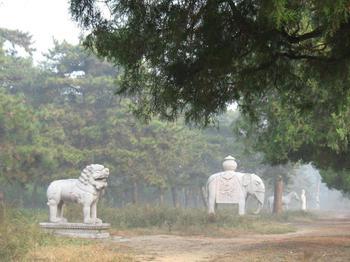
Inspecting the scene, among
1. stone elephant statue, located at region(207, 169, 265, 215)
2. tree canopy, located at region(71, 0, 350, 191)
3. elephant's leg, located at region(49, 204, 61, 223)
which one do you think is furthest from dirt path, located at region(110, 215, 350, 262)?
stone elephant statue, located at region(207, 169, 265, 215)

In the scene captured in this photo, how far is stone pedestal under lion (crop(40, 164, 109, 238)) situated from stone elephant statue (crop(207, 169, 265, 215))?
9.63 meters

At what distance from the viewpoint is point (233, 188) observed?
26094 millimetres

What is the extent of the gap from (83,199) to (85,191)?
0.24 metres

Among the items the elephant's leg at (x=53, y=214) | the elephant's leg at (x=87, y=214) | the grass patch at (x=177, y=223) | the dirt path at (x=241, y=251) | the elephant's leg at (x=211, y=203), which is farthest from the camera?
the elephant's leg at (x=211, y=203)

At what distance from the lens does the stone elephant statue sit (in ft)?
85.2

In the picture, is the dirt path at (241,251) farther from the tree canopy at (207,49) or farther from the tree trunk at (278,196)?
the tree trunk at (278,196)

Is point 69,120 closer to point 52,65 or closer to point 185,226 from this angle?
point 52,65

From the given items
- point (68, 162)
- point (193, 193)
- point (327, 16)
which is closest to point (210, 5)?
point (327, 16)

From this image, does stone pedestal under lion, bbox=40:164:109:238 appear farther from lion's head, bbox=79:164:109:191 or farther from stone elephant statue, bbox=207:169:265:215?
stone elephant statue, bbox=207:169:265:215

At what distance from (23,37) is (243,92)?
129 ft

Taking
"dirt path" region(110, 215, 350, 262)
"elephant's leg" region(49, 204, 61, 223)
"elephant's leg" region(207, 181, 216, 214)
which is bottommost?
"dirt path" region(110, 215, 350, 262)

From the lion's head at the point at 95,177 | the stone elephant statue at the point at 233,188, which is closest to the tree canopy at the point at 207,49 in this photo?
the lion's head at the point at 95,177

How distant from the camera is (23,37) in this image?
142 ft

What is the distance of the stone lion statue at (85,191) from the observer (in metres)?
→ 16.8
